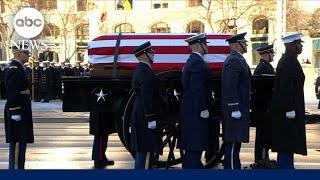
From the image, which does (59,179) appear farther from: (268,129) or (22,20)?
(22,20)

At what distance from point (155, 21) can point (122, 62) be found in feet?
140

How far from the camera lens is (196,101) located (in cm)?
613

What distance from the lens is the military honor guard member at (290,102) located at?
20.4 feet

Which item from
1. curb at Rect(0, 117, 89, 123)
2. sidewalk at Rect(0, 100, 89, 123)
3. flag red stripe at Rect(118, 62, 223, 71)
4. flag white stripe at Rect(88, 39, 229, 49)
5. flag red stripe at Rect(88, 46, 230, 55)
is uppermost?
flag white stripe at Rect(88, 39, 229, 49)

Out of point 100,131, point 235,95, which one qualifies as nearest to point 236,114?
point 235,95

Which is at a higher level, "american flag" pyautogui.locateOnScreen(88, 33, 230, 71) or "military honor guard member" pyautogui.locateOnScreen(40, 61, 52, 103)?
"american flag" pyautogui.locateOnScreen(88, 33, 230, 71)

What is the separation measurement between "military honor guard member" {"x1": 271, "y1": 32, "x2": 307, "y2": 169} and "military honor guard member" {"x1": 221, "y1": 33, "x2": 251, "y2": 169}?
372 mm

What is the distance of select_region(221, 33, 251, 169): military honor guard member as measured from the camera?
243 inches

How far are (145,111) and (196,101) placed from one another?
613 millimetres

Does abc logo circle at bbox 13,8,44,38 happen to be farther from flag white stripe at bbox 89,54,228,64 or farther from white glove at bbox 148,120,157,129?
white glove at bbox 148,120,157,129

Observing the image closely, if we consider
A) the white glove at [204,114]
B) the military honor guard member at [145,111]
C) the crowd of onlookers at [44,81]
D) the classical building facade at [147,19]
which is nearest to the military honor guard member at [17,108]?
the military honor guard member at [145,111]

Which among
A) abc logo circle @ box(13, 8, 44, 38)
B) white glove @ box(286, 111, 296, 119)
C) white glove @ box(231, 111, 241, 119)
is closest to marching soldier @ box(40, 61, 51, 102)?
abc logo circle @ box(13, 8, 44, 38)

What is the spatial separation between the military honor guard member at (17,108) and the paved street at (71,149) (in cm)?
93

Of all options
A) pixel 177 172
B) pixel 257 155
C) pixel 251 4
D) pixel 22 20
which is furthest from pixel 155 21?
pixel 177 172
